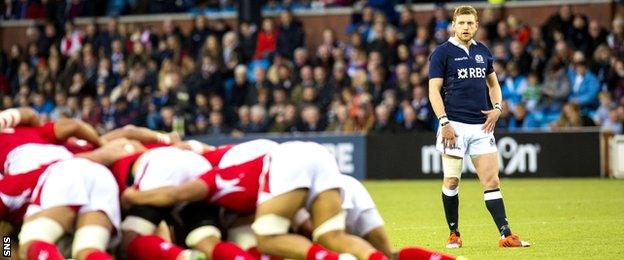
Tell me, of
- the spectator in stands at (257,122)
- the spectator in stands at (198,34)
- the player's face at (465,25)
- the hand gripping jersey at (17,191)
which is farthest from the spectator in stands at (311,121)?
the hand gripping jersey at (17,191)

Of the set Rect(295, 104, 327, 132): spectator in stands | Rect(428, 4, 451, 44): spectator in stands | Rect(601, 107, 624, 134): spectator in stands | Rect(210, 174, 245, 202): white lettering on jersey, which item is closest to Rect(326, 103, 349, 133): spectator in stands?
Rect(295, 104, 327, 132): spectator in stands

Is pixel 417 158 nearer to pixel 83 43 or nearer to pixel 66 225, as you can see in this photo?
pixel 83 43

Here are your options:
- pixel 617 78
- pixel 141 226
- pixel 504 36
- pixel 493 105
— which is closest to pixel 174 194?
pixel 141 226

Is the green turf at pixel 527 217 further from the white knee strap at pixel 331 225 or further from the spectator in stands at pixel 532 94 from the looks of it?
the white knee strap at pixel 331 225

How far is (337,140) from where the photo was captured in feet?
74.7

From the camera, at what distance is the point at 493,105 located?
1161cm

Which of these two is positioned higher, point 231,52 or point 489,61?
point 489,61

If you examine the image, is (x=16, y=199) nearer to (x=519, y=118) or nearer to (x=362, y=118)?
(x=519, y=118)

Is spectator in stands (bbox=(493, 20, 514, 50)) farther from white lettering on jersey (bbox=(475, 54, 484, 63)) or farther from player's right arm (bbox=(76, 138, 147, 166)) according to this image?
player's right arm (bbox=(76, 138, 147, 166))

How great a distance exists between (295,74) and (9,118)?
15.8 metres

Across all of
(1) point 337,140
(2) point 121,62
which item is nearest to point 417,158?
(1) point 337,140

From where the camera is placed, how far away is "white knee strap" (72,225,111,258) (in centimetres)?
801

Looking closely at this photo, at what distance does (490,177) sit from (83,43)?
1894 cm

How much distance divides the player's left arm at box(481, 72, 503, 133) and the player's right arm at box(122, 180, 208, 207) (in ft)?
12.5
